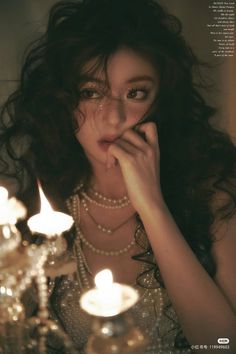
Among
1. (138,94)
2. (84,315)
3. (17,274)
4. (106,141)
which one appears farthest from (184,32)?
(17,274)

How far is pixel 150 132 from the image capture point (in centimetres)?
96

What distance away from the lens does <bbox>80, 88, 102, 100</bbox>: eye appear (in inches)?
39.3

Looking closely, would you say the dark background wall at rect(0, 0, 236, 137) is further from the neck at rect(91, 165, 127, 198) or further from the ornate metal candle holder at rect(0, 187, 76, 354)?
the ornate metal candle holder at rect(0, 187, 76, 354)

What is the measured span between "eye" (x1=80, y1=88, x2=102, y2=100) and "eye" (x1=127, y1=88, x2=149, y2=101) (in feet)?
0.26

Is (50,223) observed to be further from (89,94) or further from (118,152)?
(89,94)

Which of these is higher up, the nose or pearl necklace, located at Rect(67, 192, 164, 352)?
the nose

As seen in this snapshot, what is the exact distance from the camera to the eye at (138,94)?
0.98 m

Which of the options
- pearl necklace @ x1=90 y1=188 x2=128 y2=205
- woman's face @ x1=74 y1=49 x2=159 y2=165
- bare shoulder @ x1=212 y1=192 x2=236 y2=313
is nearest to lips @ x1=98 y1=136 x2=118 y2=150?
woman's face @ x1=74 y1=49 x2=159 y2=165

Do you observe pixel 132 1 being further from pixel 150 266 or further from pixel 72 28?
pixel 150 266

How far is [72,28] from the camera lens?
101cm

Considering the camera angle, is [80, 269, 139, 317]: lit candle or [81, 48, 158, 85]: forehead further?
[81, 48, 158, 85]: forehead

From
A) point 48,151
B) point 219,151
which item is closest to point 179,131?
point 219,151

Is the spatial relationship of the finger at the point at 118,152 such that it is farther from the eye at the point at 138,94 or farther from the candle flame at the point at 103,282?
the candle flame at the point at 103,282

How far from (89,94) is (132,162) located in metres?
0.23
